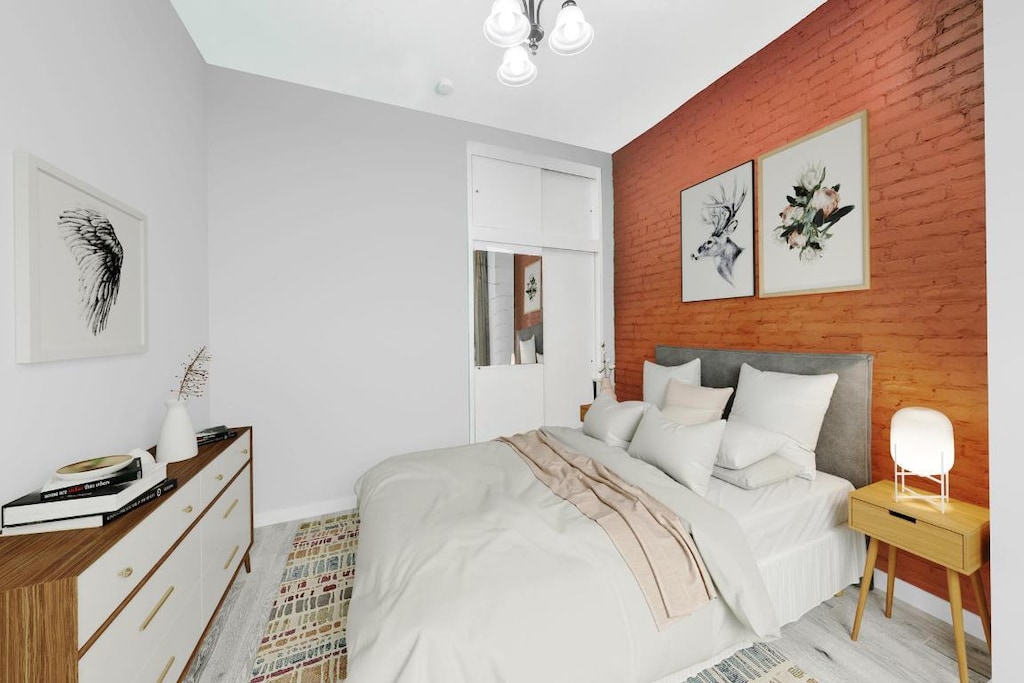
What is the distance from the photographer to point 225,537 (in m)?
1.93

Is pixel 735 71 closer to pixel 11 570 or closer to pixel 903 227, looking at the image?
pixel 903 227

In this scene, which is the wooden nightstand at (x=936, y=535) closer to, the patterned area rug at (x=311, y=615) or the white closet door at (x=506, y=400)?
the patterned area rug at (x=311, y=615)

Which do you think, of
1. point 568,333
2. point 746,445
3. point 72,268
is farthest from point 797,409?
point 72,268

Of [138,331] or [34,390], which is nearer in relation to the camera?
[34,390]

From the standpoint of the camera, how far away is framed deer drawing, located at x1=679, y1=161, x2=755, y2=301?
2.69 metres

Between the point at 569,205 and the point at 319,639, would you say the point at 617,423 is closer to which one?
the point at 319,639

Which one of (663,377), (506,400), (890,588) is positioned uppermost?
(663,377)

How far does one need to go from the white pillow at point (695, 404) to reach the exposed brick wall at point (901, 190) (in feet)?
1.60

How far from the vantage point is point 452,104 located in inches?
126

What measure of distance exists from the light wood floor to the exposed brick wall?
0.79 feet

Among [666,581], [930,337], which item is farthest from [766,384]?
[666,581]

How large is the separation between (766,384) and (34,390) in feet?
10.4

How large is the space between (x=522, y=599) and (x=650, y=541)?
0.53 meters

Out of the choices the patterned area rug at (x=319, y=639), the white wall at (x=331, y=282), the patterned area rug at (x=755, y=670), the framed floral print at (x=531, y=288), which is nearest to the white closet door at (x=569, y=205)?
the framed floral print at (x=531, y=288)
